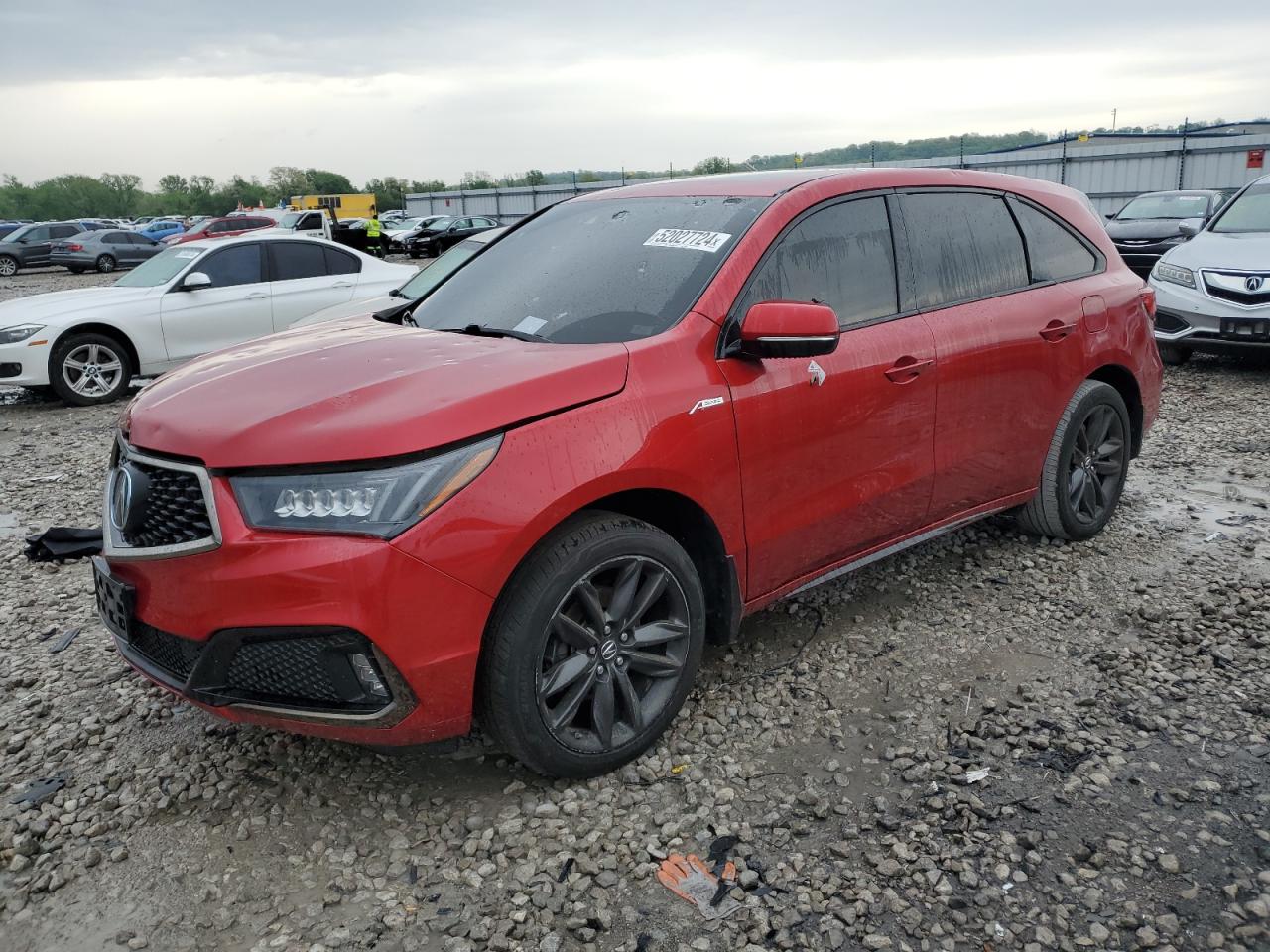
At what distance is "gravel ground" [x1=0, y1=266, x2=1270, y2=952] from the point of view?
2.46 meters

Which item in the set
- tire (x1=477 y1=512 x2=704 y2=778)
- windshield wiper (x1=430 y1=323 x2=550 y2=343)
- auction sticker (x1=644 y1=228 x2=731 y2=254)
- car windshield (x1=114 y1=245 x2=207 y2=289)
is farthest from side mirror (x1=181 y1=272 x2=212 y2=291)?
tire (x1=477 y1=512 x2=704 y2=778)

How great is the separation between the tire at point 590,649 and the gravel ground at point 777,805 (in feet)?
0.58

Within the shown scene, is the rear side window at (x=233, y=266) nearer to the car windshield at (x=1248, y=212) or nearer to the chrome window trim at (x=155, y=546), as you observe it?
the chrome window trim at (x=155, y=546)

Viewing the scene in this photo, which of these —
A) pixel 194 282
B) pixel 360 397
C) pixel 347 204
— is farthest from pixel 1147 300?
pixel 347 204

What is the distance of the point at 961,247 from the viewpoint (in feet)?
13.3

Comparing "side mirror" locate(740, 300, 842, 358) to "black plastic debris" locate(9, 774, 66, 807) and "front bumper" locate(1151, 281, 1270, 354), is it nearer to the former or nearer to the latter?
"black plastic debris" locate(9, 774, 66, 807)

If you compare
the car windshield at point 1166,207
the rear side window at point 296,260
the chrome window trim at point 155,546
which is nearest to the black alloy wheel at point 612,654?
the chrome window trim at point 155,546

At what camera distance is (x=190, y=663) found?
2.67m

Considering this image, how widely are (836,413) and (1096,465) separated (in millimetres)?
2073

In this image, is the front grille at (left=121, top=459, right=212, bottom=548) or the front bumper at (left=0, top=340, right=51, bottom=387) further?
the front bumper at (left=0, top=340, right=51, bottom=387)

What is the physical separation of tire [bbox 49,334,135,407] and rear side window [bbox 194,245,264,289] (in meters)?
1.14

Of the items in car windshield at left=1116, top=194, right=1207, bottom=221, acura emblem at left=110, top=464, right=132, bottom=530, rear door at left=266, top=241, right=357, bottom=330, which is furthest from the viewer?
car windshield at left=1116, top=194, right=1207, bottom=221

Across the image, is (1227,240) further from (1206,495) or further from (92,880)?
(92,880)

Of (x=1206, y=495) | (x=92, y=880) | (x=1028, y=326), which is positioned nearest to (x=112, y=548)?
(x=92, y=880)
